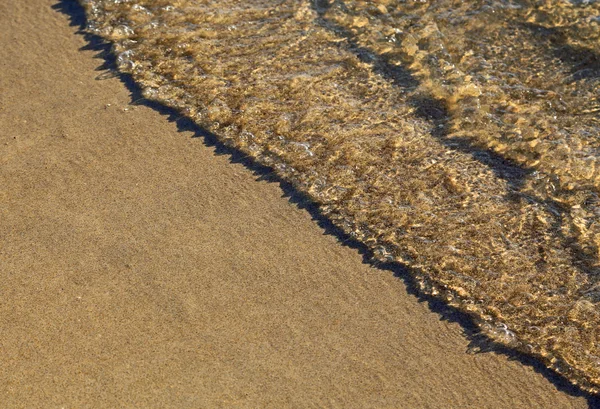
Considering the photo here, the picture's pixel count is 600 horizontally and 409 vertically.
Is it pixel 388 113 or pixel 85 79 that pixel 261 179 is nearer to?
pixel 388 113

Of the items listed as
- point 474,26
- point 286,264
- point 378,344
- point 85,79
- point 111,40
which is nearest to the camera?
point 378,344

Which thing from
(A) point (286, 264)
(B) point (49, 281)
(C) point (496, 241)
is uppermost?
(C) point (496, 241)

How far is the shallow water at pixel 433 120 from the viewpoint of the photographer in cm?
267

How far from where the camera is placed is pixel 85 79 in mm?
3379

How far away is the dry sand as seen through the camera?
228cm

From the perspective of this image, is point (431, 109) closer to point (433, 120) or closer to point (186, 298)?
point (433, 120)

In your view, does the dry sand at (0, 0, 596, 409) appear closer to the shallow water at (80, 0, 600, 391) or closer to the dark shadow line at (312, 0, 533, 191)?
the shallow water at (80, 0, 600, 391)

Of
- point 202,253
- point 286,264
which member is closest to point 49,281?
point 202,253

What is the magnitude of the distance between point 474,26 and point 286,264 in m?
1.96

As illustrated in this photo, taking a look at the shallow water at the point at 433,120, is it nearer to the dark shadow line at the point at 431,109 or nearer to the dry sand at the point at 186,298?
the dark shadow line at the point at 431,109

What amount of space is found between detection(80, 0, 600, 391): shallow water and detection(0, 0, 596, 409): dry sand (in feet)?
0.60

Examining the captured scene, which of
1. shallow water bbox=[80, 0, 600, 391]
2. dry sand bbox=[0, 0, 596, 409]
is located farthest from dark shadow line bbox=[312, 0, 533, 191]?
dry sand bbox=[0, 0, 596, 409]

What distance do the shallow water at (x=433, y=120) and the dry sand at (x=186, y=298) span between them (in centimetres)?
18

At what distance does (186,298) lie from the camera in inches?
98.7
